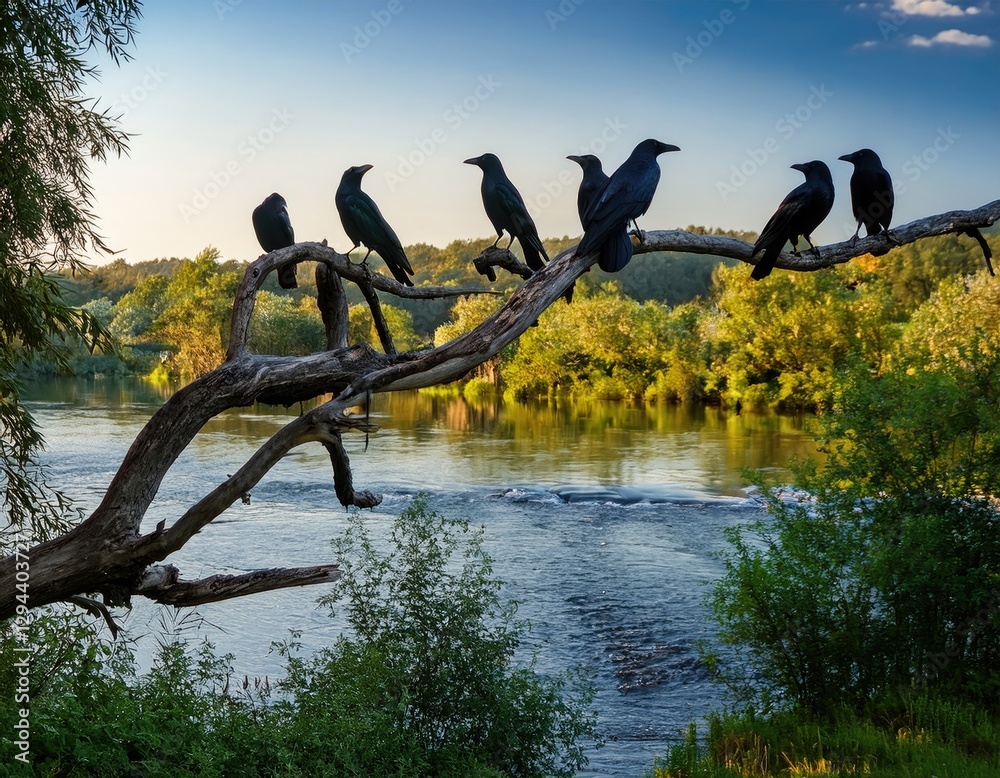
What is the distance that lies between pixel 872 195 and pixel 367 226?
8.38 feet

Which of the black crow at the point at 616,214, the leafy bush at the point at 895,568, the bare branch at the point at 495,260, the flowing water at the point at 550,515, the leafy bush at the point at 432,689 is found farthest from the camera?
the flowing water at the point at 550,515

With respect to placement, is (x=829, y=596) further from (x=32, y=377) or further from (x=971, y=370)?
(x=32, y=377)

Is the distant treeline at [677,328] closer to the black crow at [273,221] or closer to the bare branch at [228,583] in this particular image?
the black crow at [273,221]

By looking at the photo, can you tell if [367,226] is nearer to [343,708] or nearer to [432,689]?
[343,708]

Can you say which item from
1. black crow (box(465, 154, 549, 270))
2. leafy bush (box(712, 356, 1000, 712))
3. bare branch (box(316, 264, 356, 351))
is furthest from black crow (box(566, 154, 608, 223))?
leafy bush (box(712, 356, 1000, 712))

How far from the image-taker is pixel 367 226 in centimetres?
432

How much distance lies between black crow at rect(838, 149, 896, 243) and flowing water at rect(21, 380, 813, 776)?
3.88 meters

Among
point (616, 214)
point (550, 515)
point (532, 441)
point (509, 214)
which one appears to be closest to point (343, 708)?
point (509, 214)

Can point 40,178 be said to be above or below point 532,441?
above

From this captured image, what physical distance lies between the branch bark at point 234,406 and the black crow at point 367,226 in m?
0.64

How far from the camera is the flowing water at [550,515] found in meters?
9.37

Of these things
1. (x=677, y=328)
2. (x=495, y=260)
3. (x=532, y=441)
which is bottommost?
(x=532, y=441)

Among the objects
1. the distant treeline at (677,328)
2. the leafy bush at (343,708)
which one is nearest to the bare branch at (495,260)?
the leafy bush at (343,708)

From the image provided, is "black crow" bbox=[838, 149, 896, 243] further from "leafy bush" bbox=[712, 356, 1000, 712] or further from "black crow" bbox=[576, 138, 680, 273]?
"leafy bush" bbox=[712, 356, 1000, 712]
